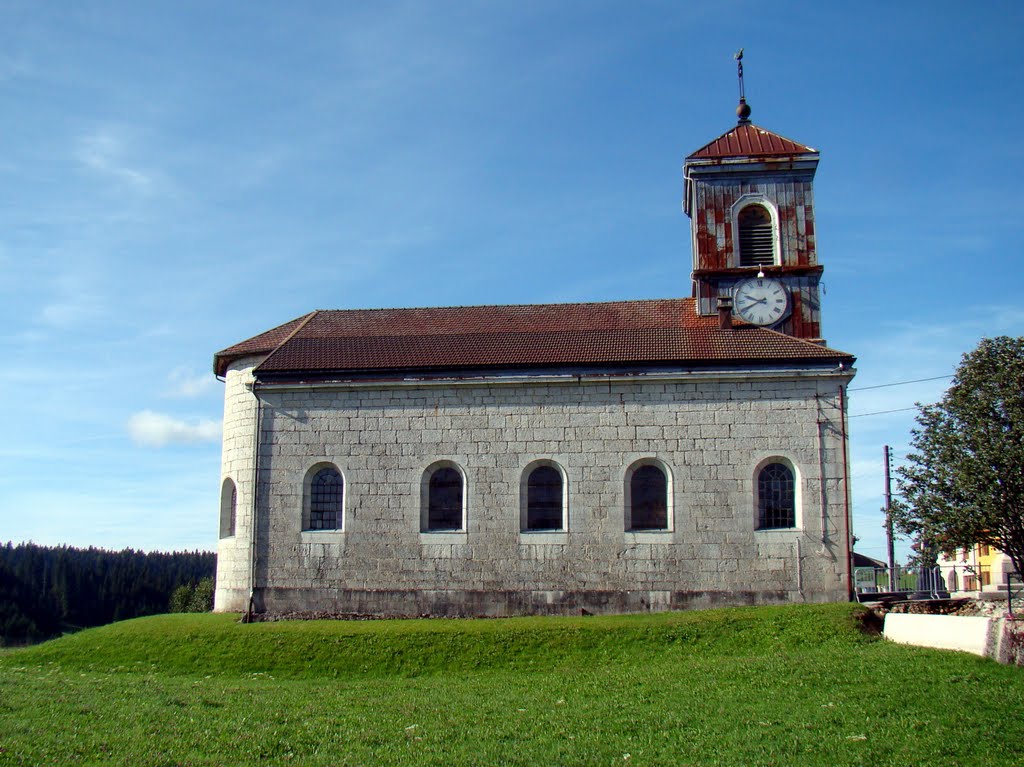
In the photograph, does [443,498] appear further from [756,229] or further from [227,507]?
[756,229]

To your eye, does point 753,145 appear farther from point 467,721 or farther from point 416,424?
point 467,721

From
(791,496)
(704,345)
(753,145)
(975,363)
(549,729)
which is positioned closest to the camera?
(549,729)

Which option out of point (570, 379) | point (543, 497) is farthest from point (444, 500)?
point (570, 379)

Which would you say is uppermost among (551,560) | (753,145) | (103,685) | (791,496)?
(753,145)

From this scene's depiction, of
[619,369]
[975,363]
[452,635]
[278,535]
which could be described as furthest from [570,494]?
[975,363]

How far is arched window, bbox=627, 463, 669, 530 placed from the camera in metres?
24.0

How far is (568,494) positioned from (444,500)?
3.35m

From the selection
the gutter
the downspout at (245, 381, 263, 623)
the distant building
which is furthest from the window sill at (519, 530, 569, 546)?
the distant building

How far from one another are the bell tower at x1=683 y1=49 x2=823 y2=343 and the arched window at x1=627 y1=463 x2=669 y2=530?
21.2ft

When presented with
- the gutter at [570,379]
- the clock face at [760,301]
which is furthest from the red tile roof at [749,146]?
the gutter at [570,379]

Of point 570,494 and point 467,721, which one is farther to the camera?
point 570,494

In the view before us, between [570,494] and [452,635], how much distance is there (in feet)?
16.9

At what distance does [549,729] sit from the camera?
11.9 m

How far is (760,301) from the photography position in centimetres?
2797
